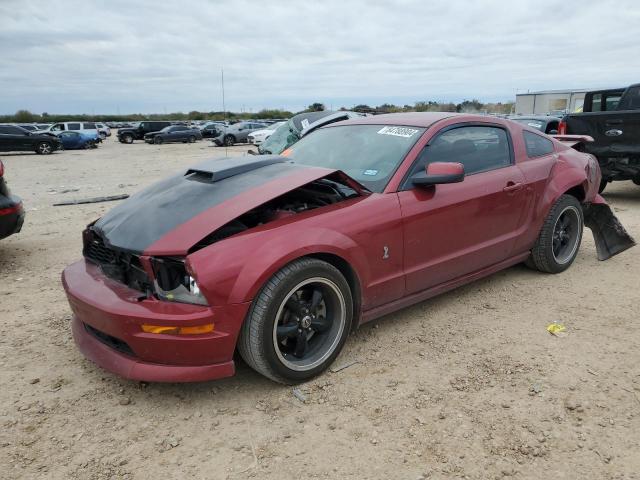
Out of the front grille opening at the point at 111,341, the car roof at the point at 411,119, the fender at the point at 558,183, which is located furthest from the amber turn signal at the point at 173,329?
the fender at the point at 558,183

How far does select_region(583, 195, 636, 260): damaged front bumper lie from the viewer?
16.4ft

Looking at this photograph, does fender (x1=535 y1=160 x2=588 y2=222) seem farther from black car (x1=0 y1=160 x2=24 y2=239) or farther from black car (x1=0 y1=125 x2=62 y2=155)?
black car (x1=0 y1=125 x2=62 y2=155)

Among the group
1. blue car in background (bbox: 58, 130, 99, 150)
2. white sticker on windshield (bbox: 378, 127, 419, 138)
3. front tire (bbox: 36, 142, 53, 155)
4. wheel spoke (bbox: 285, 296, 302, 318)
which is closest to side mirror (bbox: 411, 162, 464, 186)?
white sticker on windshield (bbox: 378, 127, 419, 138)

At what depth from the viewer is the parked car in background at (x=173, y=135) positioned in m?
33.5

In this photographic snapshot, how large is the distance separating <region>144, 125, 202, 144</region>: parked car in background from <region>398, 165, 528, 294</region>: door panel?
32291 millimetres

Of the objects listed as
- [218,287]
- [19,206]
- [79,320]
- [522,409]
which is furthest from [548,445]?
[19,206]

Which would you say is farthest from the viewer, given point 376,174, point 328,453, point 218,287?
point 376,174

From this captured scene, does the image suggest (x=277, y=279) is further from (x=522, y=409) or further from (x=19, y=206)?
(x=19, y=206)

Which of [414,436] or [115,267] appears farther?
[115,267]

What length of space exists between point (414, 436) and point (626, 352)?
1715 mm

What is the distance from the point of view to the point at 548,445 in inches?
95.0

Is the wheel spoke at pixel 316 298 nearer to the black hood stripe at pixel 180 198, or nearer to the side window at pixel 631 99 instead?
the black hood stripe at pixel 180 198

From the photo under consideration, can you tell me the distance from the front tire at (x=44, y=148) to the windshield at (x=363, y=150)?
2421 cm

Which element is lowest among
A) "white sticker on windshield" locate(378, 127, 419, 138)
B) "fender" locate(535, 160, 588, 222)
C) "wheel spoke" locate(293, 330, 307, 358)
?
"wheel spoke" locate(293, 330, 307, 358)
